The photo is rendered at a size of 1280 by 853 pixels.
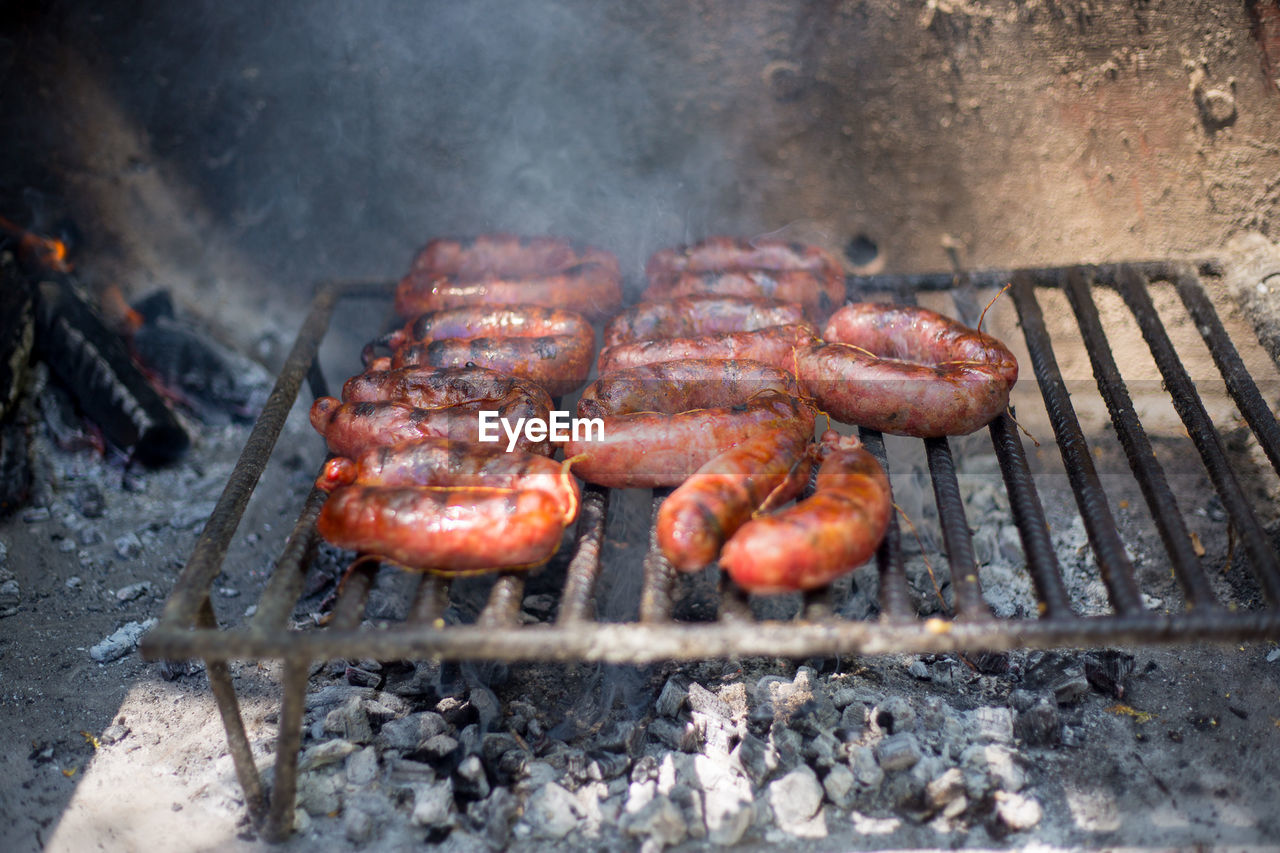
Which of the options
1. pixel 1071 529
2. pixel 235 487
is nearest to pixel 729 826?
pixel 235 487

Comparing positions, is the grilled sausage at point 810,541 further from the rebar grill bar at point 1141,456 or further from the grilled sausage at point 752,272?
the grilled sausage at point 752,272

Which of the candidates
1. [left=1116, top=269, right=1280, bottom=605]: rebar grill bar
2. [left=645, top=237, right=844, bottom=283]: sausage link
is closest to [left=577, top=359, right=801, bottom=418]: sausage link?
[left=645, top=237, right=844, bottom=283]: sausage link

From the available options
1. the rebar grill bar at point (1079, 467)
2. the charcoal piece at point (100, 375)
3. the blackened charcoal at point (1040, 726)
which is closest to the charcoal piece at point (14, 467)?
the charcoal piece at point (100, 375)

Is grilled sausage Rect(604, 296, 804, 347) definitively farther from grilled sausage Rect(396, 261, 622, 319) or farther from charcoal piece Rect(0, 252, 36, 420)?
charcoal piece Rect(0, 252, 36, 420)

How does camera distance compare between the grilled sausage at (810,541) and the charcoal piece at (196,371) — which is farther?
the charcoal piece at (196,371)

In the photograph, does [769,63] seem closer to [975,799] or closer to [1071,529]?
[1071,529]

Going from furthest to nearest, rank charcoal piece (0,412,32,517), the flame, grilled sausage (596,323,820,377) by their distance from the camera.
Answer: the flame
charcoal piece (0,412,32,517)
grilled sausage (596,323,820,377)

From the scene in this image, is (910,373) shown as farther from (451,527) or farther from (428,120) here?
(428,120)
